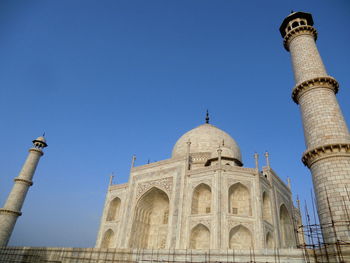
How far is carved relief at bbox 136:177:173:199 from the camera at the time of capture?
1909cm

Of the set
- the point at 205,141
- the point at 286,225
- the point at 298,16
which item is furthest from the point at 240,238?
the point at 298,16

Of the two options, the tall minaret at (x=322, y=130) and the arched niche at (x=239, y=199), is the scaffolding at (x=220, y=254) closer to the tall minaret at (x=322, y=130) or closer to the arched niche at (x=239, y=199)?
the tall minaret at (x=322, y=130)

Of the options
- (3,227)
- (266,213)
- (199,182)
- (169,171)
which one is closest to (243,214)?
(266,213)

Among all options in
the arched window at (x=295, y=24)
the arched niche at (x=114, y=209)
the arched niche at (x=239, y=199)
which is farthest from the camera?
the arched niche at (x=114, y=209)

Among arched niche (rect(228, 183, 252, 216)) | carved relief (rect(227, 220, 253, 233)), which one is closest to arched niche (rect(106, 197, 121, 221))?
arched niche (rect(228, 183, 252, 216))

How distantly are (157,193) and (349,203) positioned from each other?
14104 mm

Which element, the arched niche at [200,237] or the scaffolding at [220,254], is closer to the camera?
the scaffolding at [220,254]

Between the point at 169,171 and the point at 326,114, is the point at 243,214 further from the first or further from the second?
the point at 326,114

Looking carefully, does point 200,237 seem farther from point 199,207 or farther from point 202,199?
point 202,199

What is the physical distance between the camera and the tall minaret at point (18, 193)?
21750 millimetres

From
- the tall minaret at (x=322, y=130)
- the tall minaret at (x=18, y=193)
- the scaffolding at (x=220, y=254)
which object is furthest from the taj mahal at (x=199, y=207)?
the tall minaret at (x=18, y=193)

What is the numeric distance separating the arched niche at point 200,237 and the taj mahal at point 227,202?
0.06 metres

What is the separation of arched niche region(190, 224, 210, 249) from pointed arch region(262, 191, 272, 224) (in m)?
3.99

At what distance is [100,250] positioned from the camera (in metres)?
12.9
